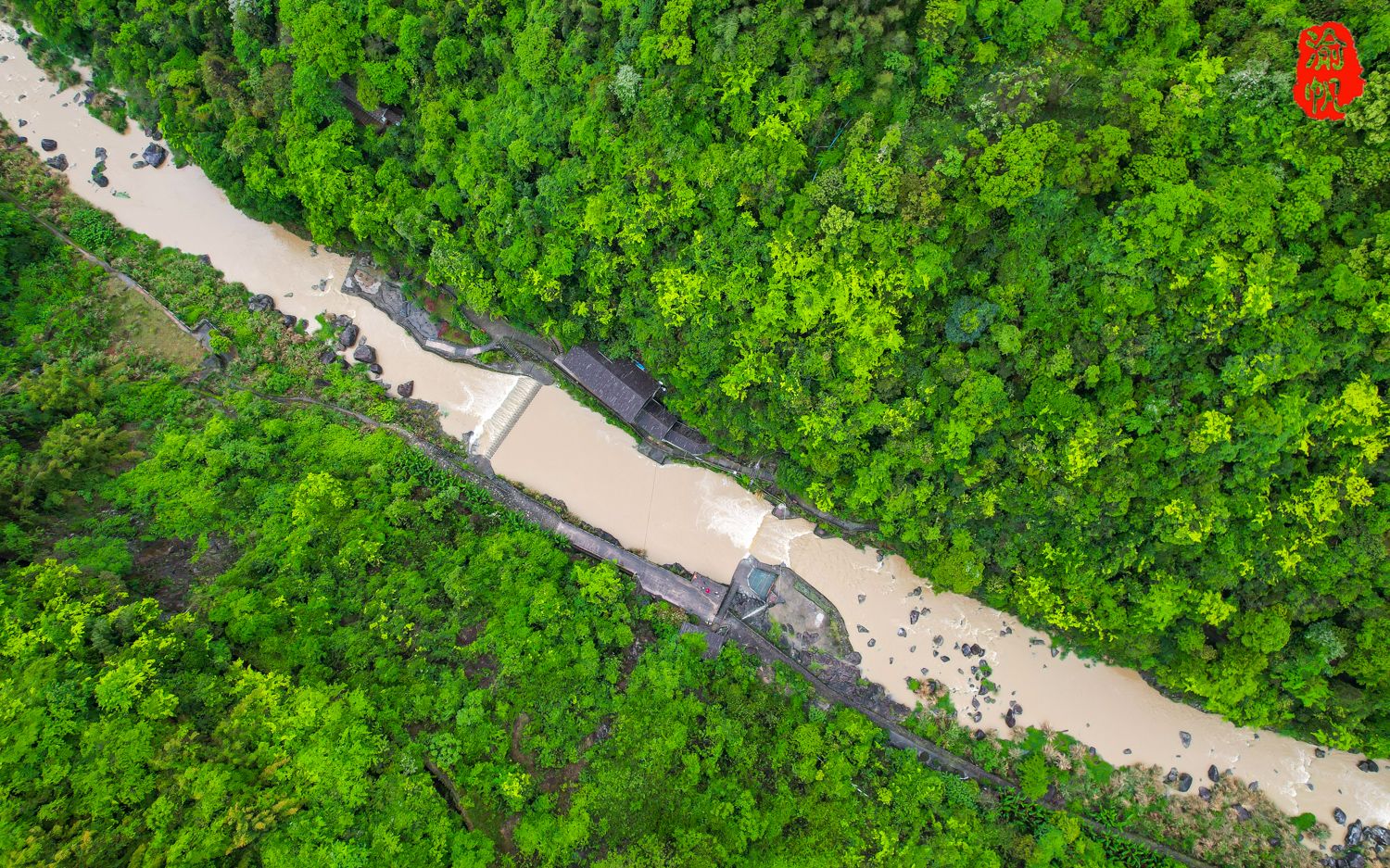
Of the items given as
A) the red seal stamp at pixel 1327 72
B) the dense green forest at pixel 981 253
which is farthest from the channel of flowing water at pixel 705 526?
the red seal stamp at pixel 1327 72

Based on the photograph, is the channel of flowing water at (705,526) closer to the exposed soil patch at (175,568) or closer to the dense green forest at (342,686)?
the dense green forest at (342,686)

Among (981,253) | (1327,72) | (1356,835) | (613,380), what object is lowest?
(1356,835)

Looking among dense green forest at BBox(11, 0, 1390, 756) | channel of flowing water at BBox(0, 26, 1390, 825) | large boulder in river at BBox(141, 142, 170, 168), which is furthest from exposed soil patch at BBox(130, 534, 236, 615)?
large boulder in river at BBox(141, 142, 170, 168)

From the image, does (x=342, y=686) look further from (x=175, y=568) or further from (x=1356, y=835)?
(x=1356, y=835)

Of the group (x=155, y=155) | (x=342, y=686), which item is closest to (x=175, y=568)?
(x=342, y=686)

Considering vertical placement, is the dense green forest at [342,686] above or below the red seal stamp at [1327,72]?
below

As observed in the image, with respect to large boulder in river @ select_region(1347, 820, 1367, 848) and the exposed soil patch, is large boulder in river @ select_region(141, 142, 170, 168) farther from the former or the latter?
large boulder in river @ select_region(1347, 820, 1367, 848)

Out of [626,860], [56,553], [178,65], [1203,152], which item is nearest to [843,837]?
[626,860]

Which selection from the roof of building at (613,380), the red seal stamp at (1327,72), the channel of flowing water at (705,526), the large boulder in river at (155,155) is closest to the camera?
the red seal stamp at (1327,72)
